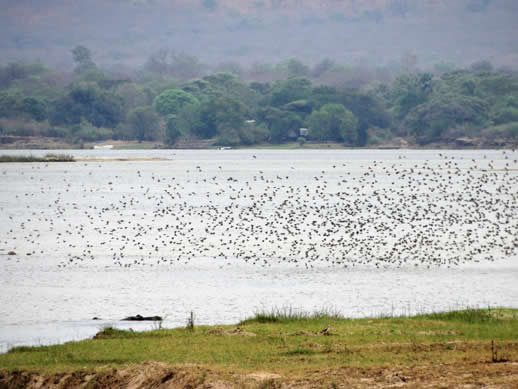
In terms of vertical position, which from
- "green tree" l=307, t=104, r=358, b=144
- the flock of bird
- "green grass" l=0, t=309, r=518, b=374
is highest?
"green tree" l=307, t=104, r=358, b=144

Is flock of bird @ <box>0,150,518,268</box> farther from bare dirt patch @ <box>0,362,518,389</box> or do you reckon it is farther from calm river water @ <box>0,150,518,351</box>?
bare dirt patch @ <box>0,362,518,389</box>

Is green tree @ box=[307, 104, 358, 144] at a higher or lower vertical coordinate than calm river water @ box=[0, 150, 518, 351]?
higher

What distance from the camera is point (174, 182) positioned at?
100 meters

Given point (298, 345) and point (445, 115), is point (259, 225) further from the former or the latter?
point (445, 115)

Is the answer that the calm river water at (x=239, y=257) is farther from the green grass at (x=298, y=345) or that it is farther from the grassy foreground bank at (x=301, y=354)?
the grassy foreground bank at (x=301, y=354)

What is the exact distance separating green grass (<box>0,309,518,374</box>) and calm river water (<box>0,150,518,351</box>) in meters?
3.55

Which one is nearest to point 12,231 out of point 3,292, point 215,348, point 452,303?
point 3,292

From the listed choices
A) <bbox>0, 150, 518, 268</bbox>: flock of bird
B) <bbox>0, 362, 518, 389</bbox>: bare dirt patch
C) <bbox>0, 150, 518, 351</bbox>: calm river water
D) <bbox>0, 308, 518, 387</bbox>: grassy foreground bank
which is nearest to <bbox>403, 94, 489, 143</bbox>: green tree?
<bbox>0, 150, 518, 268</bbox>: flock of bird

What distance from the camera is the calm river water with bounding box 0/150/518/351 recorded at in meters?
26.8

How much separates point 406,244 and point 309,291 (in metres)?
13.5

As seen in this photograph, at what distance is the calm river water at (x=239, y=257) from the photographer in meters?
26.8

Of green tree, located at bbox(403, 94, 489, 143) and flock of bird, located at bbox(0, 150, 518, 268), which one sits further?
green tree, located at bbox(403, 94, 489, 143)

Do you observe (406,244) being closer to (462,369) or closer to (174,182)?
(462,369)

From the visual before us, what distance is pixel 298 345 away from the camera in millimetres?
17297
